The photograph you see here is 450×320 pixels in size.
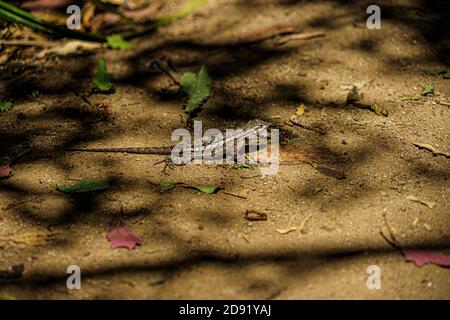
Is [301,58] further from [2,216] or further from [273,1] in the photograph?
[2,216]

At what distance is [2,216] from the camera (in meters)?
2.97

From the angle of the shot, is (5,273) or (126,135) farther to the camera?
(126,135)

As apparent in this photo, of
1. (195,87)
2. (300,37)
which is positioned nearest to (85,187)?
(195,87)

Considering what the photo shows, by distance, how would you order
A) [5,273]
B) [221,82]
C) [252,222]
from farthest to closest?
[221,82] < [252,222] < [5,273]

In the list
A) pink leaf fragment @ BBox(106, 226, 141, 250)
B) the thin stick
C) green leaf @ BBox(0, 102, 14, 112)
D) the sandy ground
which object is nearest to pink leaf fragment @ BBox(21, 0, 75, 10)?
the thin stick

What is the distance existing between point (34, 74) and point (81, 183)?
1.83 meters

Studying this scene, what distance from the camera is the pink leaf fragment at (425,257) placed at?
2521 mm

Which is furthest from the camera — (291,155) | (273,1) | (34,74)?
(273,1)

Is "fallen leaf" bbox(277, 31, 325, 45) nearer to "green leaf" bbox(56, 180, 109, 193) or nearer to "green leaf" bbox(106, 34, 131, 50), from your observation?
"green leaf" bbox(106, 34, 131, 50)

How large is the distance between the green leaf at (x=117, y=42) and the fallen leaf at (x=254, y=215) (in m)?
2.51

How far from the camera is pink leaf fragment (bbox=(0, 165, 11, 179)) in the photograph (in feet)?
10.7
